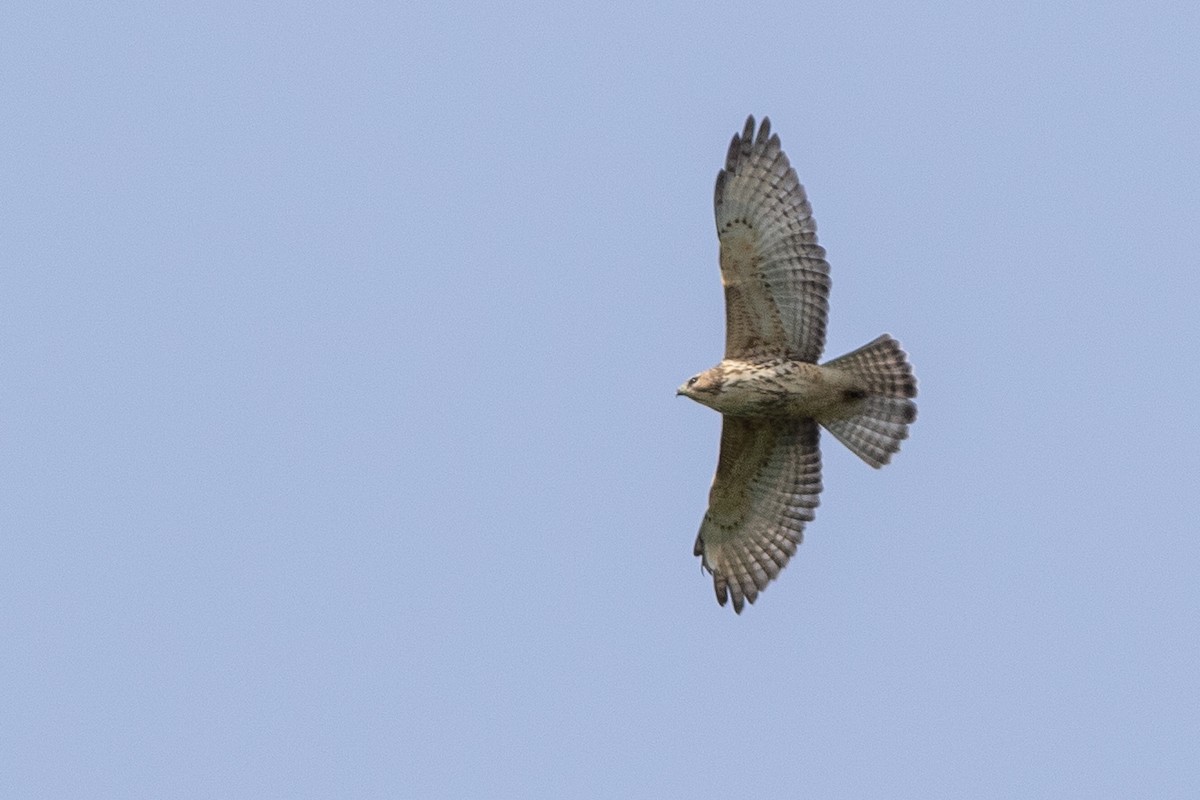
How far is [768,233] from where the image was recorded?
16.9 m

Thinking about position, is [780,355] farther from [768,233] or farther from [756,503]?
[756,503]

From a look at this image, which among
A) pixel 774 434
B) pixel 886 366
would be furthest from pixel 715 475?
pixel 886 366

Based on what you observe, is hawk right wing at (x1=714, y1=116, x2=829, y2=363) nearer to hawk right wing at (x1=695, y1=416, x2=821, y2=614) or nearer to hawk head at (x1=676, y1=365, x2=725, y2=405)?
hawk head at (x1=676, y1=365, x2=725, y2=405)

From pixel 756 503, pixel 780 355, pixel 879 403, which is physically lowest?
pixel 756 503

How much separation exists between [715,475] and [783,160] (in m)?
2.76

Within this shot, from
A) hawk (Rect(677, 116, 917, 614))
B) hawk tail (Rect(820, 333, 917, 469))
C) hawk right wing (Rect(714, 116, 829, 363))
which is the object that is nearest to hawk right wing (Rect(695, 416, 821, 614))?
hawk (Rect(677, 116, 917, 614))

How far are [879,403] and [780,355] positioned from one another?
88 centimetres

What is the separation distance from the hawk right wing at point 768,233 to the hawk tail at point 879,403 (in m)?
0.50

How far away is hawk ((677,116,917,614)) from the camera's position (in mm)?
16906

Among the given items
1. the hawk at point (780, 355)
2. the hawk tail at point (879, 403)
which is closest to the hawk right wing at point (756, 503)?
the hawk at point (780, 355)

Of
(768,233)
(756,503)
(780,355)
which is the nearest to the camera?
(768,233)

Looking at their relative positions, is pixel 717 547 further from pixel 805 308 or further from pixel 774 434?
pixel 805 308

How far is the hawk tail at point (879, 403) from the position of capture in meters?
17.2

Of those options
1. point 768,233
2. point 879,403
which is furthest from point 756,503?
point 768,233
